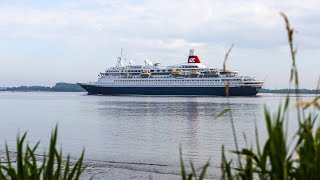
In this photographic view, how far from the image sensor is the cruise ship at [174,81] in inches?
3757

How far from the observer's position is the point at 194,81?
95812 mm

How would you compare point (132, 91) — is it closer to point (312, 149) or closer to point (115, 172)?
point (115, 172)

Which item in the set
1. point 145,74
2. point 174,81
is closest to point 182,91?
point 174,81

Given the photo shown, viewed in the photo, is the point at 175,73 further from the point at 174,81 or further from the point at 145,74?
the point at 145,74

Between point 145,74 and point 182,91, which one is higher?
point 145,74

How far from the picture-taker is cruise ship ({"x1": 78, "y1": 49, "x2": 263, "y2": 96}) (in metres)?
95.4

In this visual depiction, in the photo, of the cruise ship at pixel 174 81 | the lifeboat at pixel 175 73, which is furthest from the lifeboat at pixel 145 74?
the lifeboat at pixel 175 73

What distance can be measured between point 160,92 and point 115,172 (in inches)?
3399

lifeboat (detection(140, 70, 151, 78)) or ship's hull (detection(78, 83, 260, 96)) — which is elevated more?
lifeboat (detection(140, 70, 151, 78))

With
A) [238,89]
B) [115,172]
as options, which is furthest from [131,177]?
[238,89]

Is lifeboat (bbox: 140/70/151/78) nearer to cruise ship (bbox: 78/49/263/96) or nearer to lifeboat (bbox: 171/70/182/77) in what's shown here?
cruise ship (bbox: 78/49/263/96)

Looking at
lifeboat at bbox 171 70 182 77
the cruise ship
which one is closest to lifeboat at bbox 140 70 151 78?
the cruise ship

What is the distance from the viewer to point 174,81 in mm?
96875

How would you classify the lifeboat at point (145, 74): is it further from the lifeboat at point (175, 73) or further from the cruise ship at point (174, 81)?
the lifeboat at point (175, 73)
